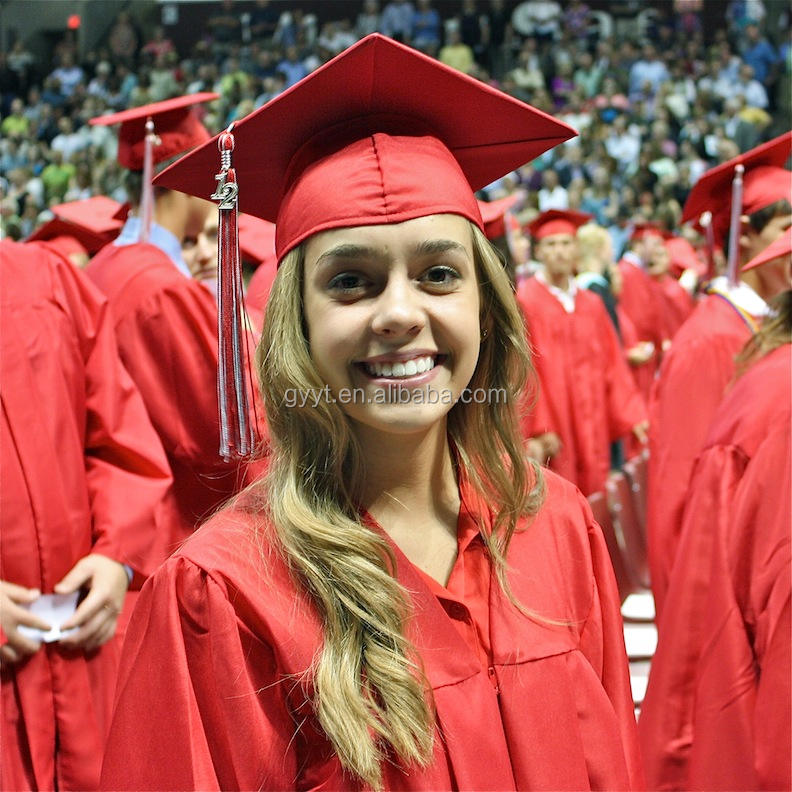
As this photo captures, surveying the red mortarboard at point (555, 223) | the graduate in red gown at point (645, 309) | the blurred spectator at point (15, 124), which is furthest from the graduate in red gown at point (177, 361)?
the blurred spectator at point (15, 124)

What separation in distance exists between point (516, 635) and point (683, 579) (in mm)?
1413

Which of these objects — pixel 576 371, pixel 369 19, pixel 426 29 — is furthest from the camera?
pixel 369 19

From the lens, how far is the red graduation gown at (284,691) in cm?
139

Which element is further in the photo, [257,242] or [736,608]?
[257,242]

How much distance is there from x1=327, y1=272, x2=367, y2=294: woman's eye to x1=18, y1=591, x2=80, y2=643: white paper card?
120 centimetres

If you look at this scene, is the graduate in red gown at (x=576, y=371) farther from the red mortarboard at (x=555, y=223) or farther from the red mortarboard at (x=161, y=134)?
the red mortarboard at (x=161, y=134)

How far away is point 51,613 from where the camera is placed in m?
2.31

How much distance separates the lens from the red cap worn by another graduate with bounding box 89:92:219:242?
361 cm

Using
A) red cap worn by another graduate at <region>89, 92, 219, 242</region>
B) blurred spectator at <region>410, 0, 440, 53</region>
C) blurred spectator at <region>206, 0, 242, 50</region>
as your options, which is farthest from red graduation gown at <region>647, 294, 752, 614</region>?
blurred spectator at <region>206, 0, 242, 50</region>

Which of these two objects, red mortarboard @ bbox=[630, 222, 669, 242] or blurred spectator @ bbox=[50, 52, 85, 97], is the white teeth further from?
blurred spectator @ bbox=[50, 52, 85, 97]

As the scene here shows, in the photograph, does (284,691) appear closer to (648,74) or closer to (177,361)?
(177,361)

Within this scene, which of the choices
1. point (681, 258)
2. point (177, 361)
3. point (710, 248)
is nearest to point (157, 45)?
point (681, 258)

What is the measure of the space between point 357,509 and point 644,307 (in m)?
9.24

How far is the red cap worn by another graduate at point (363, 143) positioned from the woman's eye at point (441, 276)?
82 mm
